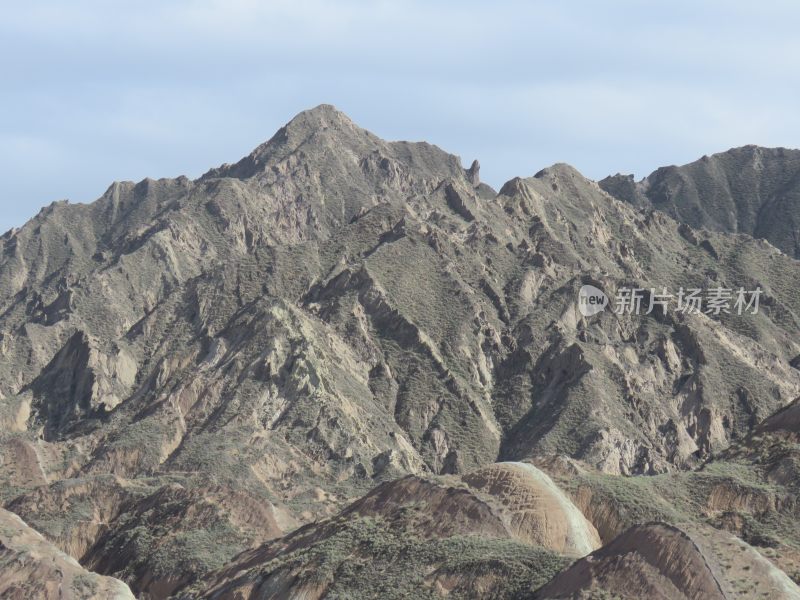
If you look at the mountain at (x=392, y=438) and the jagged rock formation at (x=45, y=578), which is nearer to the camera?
the mountain at (x=392, y=438)

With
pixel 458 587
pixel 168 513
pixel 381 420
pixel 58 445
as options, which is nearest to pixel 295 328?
pixel 381 420

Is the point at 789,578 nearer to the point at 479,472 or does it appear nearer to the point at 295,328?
the point at 479,472

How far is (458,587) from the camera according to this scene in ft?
235
